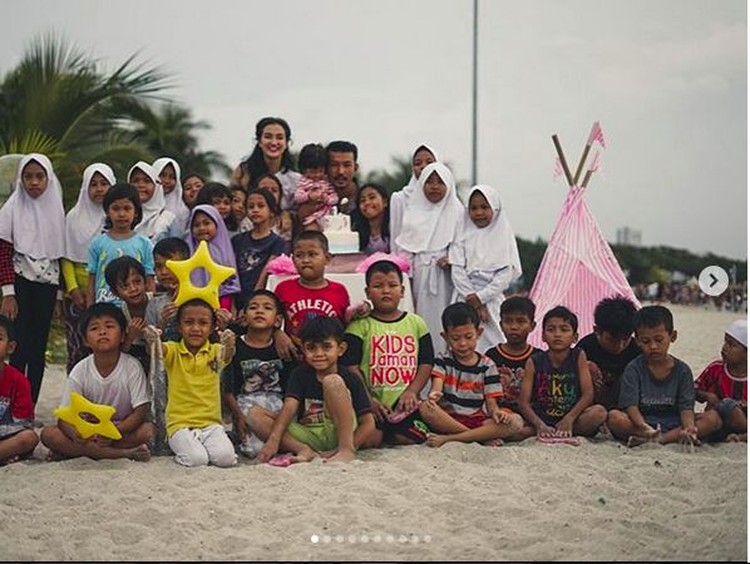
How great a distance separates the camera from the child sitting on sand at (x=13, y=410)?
4.68 m

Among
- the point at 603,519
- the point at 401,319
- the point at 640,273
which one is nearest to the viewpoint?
the point at 603,519

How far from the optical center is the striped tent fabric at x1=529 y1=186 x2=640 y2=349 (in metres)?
7.29

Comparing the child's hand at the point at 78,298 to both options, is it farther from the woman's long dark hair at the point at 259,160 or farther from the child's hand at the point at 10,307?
the woman's long dark hair at the point at 259,160

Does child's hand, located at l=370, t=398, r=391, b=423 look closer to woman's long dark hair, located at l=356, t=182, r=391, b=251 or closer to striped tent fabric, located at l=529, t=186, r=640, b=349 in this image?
woman's long dark hair, located at l=356, t=182, r=391, b=251

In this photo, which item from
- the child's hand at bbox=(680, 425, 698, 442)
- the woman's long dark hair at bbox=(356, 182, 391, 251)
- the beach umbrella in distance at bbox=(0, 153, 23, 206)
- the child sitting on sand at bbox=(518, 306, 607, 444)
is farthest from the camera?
the woman's long dark hair at bbox=(356, 182, 391, 251)

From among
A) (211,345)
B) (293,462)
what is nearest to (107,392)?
(211,345)

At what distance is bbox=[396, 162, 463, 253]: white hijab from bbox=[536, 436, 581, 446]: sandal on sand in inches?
55.9

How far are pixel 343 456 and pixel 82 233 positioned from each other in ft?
6.99

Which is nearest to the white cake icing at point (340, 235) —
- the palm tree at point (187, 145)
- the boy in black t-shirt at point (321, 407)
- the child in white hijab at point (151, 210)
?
the child in white hijab at point (151, 210)

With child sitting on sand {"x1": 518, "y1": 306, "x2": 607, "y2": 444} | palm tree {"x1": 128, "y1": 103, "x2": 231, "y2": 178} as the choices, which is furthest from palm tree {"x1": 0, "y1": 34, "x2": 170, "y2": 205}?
palm tree {"x1": 128, "y1": 103, "x2": 231, "y2": 178}

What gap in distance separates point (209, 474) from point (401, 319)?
1310 mm

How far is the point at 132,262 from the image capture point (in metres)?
5.04

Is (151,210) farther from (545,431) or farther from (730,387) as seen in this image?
(730,387)

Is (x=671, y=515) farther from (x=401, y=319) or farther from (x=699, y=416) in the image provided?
(x=401, y=319)
